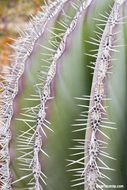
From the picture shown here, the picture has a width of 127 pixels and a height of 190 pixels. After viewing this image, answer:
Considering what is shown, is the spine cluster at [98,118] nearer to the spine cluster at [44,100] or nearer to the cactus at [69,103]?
the cactus at [69,103]

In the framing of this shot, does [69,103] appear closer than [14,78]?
Yes

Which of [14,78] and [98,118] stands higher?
[14,78]

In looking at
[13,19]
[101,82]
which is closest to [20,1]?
[13,19]

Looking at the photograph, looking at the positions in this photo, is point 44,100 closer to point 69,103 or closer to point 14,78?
point 69,103

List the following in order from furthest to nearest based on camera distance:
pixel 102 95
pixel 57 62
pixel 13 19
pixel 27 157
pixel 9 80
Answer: pixel 13 19
pixel 9 80
pixel 27 157
pixel 57 62
pixel 102 95

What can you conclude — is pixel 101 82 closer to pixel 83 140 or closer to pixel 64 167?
pixel 83 140

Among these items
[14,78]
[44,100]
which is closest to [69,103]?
[44,100]

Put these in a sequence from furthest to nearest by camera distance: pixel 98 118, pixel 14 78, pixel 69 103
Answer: pixel 14 78 → pixel 69 103 → pixel 98 118

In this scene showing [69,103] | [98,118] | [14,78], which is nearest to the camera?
[98,118]
